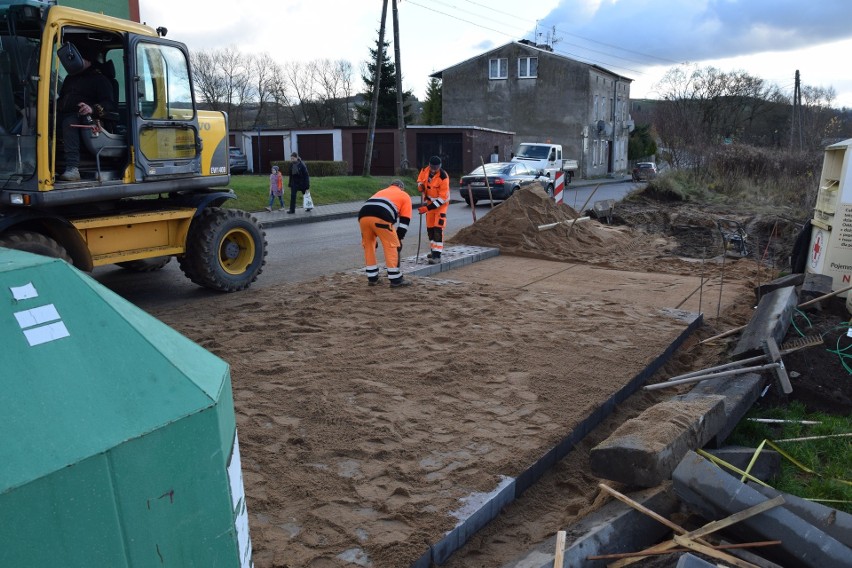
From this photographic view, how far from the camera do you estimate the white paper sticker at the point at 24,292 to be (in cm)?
198

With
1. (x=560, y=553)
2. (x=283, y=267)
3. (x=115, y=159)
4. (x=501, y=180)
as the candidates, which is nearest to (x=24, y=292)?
(x=560, y=553)

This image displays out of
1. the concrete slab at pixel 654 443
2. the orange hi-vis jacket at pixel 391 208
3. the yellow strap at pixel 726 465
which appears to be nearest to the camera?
the concrete slab at pixel 654 443

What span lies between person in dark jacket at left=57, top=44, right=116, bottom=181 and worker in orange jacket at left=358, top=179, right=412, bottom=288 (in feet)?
10.8

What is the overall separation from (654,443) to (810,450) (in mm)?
1631

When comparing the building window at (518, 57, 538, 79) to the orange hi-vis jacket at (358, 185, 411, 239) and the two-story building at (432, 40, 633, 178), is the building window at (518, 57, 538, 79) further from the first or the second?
the orange hi-vis jacket at (358, 185, 411, 239)

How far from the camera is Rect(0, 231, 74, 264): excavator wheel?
23.6ft

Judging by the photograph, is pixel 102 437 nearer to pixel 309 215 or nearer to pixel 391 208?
pixel 391 208

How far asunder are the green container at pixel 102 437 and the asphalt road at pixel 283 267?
23.4 feet

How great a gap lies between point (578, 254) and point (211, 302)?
22.5 ft

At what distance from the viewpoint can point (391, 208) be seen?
30.6ft

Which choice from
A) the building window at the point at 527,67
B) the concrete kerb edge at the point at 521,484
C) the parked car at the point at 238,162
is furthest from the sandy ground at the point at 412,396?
the building window at the point at 527,67

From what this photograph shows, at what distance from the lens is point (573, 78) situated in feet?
159

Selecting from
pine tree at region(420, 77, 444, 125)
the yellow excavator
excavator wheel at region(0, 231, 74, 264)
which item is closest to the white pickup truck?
the yellow excavator

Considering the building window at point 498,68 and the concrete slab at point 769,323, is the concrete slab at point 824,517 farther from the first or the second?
the building window at point 498,68
